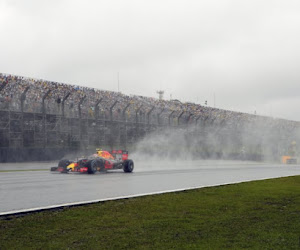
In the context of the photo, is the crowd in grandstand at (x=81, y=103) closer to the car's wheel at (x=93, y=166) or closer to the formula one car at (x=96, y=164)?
the formula one car at (x=96, y=164)

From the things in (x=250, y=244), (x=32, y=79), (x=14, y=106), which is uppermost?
(x=32, y=79)

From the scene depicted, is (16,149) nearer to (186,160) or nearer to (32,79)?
(32,79)

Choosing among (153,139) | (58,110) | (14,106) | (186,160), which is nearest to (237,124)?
(186,160)

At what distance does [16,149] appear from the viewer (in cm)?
2534

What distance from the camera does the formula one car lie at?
719 inches

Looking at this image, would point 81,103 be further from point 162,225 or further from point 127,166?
point 162,225

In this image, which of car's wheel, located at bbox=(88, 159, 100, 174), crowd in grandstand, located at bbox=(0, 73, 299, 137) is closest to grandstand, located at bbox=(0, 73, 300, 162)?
crowd in grandstand, located at bbox=(0, 73, 299, 137)

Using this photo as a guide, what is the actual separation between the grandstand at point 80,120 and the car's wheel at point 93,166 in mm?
8580

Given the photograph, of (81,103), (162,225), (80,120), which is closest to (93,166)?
(162,225)

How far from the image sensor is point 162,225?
6.48 meters

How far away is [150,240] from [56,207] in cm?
308

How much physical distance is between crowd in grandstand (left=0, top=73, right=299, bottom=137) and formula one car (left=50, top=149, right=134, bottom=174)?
8.56 m

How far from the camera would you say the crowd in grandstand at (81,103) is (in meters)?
26.1

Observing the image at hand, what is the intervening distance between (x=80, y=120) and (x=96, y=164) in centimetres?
1206
